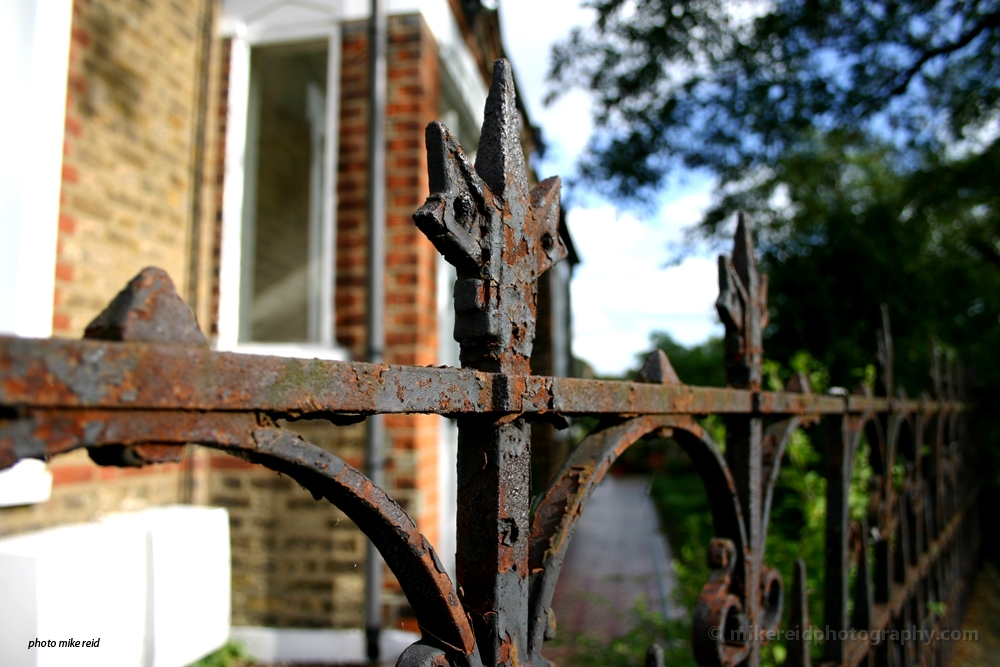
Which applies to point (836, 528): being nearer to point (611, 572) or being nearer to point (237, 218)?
point (237, 218)

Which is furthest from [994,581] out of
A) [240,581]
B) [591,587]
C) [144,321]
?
[144,321]

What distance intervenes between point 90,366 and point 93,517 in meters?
2.96

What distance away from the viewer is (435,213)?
0.62 m

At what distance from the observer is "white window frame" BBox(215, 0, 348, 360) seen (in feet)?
12.0

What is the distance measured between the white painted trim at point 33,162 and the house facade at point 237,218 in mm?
18

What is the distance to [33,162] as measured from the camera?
8.23ft

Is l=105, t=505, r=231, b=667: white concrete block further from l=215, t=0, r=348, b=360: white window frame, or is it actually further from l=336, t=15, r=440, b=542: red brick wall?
l=215, t=0, r=348, b=360: white window frame

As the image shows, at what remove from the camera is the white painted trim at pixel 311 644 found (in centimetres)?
339

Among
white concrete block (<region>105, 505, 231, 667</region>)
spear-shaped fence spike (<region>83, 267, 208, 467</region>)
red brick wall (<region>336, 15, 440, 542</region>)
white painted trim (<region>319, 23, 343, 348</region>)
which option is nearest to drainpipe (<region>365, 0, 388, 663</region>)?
red brick wall (<region>336, 15, 440, 542</region>)

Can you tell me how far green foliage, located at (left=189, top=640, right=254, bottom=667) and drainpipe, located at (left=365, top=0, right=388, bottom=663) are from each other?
2.24ft

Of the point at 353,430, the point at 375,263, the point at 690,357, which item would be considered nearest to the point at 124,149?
the point at 375,263

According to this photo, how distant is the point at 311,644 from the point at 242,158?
8.76 ft

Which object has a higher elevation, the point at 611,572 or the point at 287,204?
the point at 287,204

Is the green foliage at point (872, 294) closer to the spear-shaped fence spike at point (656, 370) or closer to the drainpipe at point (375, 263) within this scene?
the drainpipe at point (375, 263)
